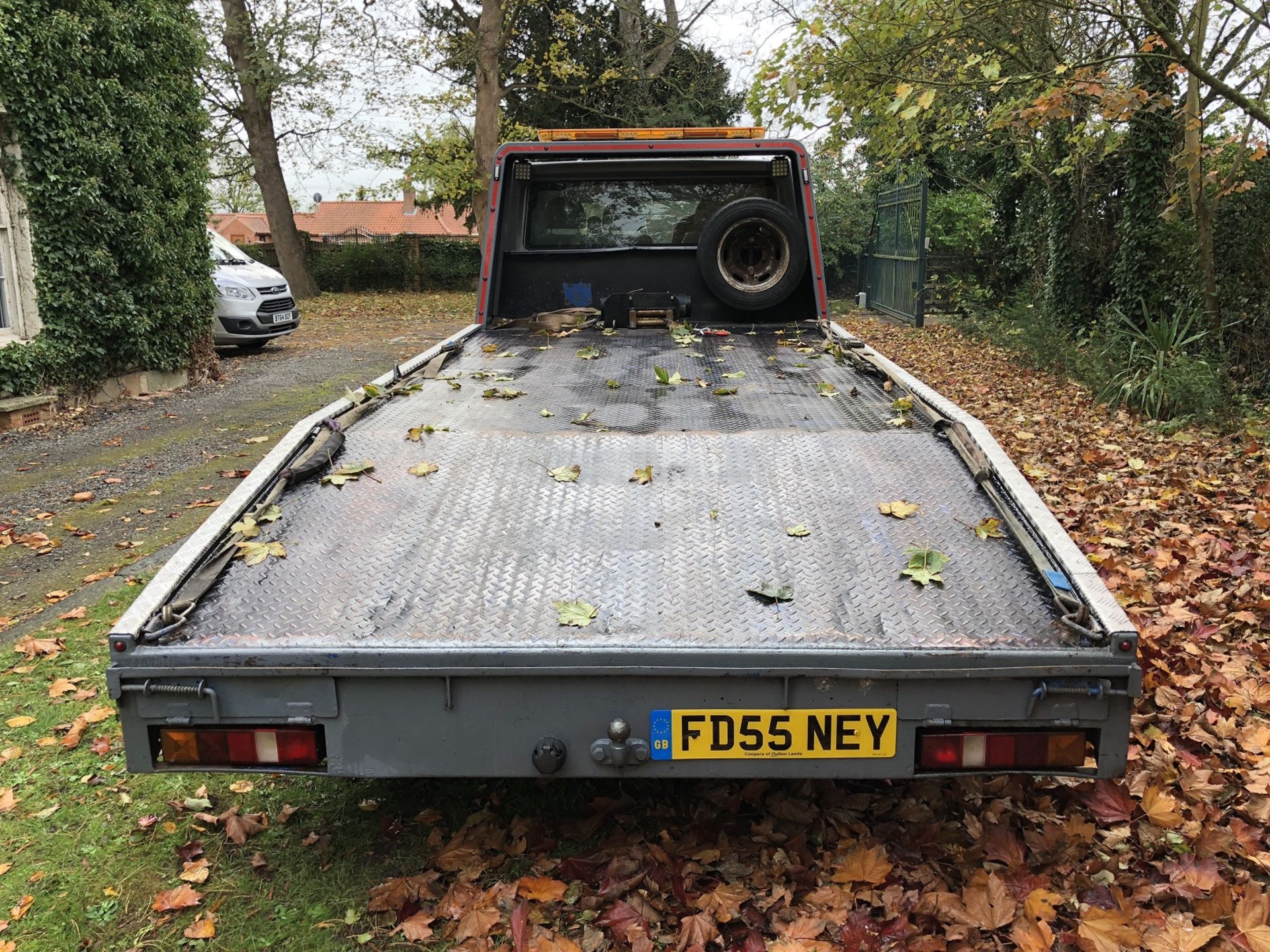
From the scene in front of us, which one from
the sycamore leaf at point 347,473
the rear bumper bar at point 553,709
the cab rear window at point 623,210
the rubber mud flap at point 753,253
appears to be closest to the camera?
the rear bumper bar at point 553,709

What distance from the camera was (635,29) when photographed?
950 inches

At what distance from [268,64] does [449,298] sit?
7.13 m

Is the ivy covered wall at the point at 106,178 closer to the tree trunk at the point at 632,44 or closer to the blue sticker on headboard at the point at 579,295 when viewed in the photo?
the blue sticker on headboard at the point at 579,295

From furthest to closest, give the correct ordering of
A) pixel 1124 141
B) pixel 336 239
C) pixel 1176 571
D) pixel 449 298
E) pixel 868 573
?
pixel 336 239
pixel 449 298
pixel 1124 141
pixel 1176 571
pixel 868 573

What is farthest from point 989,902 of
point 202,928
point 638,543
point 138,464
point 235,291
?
point 235,291

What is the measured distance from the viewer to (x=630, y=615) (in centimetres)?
242

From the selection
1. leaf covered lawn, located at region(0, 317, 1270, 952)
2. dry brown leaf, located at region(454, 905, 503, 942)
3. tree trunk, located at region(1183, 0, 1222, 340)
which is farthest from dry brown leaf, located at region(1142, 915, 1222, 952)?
tree trunk, located at region(1183, 0, 1222, 340)

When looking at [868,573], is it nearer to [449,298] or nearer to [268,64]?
[268,64]

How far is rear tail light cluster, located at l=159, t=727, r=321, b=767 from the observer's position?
2381mm

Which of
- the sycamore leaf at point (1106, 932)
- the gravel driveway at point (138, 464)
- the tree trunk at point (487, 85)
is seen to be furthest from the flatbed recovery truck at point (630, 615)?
the tree trunk at point (487, 85)

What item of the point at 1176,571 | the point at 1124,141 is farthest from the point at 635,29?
the point at 1176,571

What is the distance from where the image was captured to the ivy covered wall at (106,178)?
900cm

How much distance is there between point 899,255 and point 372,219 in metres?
54.4

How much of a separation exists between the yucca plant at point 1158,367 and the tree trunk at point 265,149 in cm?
1829
